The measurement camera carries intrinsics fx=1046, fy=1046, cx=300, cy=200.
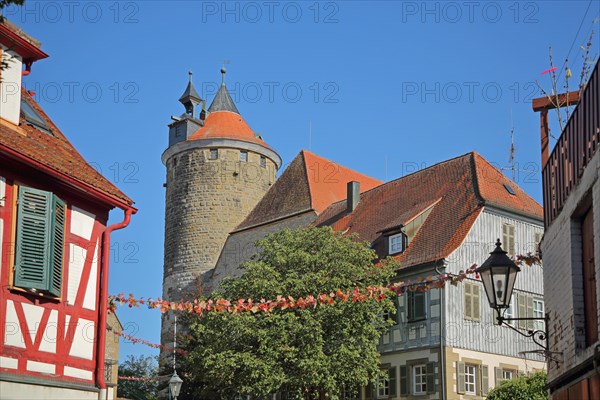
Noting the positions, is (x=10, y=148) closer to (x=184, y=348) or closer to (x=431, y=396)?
(x=431, y=396)

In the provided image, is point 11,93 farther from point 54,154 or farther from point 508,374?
point 508,374

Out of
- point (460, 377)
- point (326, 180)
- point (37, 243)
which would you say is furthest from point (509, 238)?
point (37, 243)

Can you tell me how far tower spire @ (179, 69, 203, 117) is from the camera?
204ft

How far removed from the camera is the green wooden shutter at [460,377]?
3225 centimetres

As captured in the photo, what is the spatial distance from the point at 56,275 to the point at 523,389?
15848 mm

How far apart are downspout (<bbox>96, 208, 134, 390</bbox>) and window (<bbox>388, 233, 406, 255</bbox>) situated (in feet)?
66.2

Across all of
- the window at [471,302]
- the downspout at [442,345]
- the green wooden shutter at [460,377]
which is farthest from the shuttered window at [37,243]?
the window at [471,302]

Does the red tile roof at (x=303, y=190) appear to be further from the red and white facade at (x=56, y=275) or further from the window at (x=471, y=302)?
the red and white facade at (x=56, y=275)

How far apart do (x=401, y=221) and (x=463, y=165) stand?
10.7 ft

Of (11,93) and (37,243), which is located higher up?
(11,93)

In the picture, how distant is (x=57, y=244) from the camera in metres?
15.5

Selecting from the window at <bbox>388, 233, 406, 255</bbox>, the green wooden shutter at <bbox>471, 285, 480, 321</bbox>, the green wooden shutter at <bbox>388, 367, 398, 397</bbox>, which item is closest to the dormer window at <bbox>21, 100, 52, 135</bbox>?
the green wooden shutter at <bbox>388, 367, 398, 397</bbox>

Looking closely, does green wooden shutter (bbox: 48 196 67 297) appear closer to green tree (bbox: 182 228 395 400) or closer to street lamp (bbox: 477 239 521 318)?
street lamp (bbox: 477 239 521 318)

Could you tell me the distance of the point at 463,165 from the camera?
37875mm
